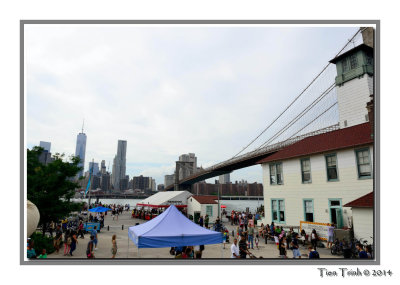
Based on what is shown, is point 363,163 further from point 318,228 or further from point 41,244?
point 41,244

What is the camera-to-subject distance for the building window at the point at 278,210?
20.6 meters

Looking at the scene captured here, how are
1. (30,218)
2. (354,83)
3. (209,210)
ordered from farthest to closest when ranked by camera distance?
1. (209,210)
2. (354,83)
3. (30,218)

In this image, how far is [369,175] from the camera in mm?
14797

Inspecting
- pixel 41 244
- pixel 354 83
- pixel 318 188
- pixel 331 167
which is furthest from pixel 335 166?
pixel 41 244

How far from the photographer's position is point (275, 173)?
21703mm

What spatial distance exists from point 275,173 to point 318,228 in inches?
245

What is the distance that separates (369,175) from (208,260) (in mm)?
11676

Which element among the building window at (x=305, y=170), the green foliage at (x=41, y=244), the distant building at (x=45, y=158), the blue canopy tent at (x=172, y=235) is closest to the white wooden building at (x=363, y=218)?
the building window at (x=305, y=170)

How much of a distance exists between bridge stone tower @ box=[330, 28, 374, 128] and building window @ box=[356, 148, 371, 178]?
5437 mm

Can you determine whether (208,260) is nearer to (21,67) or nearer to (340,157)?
(21,67)

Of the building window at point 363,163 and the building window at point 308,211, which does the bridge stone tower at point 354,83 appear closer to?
the building window at point 363,163

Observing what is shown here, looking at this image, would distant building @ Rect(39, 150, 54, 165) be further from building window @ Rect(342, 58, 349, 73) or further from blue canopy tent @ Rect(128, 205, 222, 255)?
building window @ Rect(342, 58, 349, 73)
